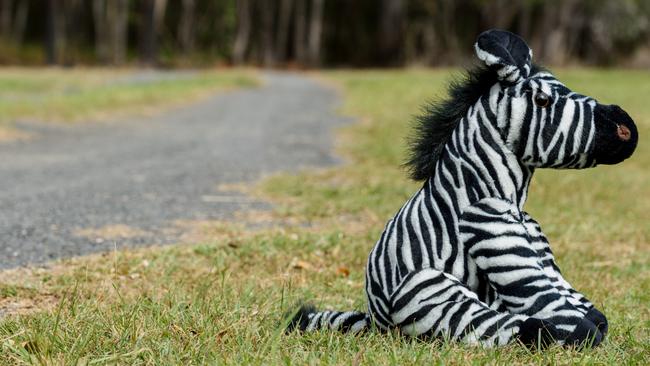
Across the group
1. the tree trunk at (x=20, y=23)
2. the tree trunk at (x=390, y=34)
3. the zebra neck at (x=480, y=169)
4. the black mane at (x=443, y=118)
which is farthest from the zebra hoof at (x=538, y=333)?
the tree trunk at (x=20, y=23)

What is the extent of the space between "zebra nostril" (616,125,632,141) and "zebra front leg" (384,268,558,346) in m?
0.73

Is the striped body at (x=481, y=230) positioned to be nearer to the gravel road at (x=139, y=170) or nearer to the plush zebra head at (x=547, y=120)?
the plush zebra head at (x=547, y=120)

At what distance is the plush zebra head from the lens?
3201 mm

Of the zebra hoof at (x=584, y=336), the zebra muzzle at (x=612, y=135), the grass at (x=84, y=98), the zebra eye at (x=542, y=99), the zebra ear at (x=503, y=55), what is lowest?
the grass at (x=84, y=98)

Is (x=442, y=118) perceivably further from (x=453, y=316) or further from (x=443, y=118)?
(x=453, y=316)

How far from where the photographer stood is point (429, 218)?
332cm

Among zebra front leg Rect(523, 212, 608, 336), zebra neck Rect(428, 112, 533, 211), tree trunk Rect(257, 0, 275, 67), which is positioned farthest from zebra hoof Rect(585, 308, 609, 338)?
tree trunk Rect(257, 0, 275, 67)

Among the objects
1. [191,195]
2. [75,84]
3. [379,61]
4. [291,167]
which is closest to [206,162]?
[291,167]

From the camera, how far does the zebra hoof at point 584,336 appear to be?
312 cm

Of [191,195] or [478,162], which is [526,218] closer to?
[478,162]

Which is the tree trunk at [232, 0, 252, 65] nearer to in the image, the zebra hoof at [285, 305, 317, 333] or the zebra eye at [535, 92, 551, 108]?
the zebra hoof at [285, 305, 317, 333]

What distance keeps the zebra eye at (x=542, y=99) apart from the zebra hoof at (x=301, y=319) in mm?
1241

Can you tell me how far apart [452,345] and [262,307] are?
2.93 feet

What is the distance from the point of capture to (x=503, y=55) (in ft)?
10.7
